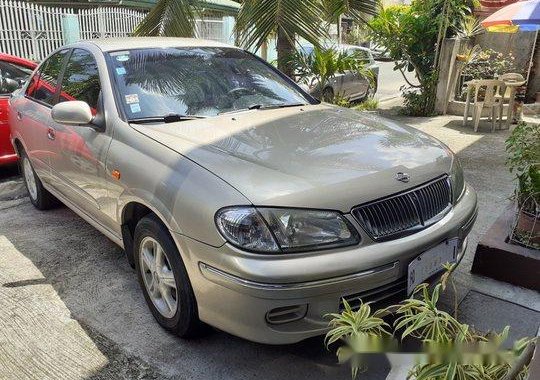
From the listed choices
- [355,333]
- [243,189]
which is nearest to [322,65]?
[243,189]

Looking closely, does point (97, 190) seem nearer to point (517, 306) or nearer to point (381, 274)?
point (381, 274)

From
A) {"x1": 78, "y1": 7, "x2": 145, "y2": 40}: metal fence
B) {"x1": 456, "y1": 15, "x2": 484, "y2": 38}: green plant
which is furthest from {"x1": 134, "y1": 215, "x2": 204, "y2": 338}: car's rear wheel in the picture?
{"x1": 78, "y1": 7, "x2": 145, "y2": 40}: metal fence

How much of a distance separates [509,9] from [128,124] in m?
5.80

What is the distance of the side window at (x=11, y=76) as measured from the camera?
232 inches

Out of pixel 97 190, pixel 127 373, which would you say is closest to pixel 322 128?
pixel 97 190

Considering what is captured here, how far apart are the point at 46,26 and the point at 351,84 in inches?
274

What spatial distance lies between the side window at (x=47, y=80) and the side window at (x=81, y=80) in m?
0.23

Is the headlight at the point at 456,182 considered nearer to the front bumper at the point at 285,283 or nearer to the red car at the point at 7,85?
the front bumper at the point at 285,283

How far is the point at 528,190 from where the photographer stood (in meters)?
3.28

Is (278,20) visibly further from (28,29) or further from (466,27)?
(28,29)

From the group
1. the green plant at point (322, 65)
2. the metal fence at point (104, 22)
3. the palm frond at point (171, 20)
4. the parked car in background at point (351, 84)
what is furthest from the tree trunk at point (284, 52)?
the metal fence at point (104, 22)

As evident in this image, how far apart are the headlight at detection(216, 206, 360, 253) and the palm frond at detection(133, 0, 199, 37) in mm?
4657

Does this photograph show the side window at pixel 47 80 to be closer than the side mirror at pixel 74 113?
No

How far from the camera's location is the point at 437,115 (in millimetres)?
9312
